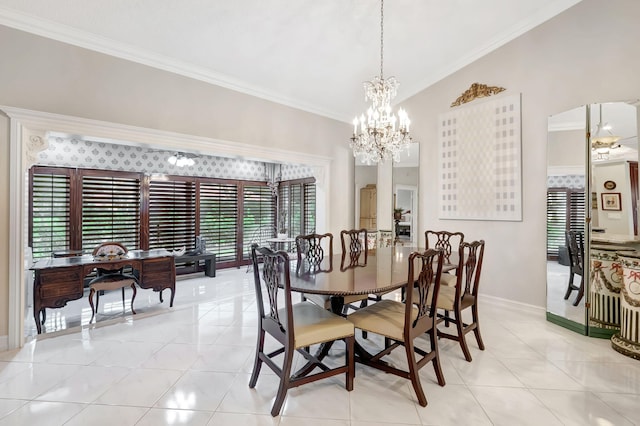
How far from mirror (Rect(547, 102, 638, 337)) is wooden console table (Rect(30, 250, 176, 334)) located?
460 cm

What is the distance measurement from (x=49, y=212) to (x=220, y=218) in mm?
2731

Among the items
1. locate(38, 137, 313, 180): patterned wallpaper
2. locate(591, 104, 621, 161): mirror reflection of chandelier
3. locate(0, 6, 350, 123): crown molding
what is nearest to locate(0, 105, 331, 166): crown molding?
locate(0, 6, 350, 123): crown molding

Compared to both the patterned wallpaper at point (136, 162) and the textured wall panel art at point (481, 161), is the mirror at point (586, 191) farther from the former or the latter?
the patterned wallpaper at point (136, 162)

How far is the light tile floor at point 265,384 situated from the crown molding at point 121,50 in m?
2.86

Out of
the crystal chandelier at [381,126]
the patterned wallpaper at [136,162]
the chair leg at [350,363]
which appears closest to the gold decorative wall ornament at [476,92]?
the crystal chandelier at [381,126]

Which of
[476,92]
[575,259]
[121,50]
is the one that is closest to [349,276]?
[575,259]

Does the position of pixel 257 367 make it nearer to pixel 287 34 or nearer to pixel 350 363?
pixel 350 363

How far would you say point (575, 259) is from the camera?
320cm

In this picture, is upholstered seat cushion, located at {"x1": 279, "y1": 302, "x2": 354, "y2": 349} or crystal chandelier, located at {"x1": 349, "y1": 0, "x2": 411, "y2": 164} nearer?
upholstered seat cushion, located at {"x1": 279, "y1": 302, "x2": 354, "y2": 349}

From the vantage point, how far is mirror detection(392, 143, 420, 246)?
16.5 feet

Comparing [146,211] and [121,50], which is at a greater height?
[121,50]

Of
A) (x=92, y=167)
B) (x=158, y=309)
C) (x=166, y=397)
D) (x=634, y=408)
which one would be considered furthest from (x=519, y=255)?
(x=92, y=167)

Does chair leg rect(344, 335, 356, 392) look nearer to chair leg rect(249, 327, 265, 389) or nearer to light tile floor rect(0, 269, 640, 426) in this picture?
light tile floor rect(0, 269, 640, 426)

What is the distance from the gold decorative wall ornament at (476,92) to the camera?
4098 mm
